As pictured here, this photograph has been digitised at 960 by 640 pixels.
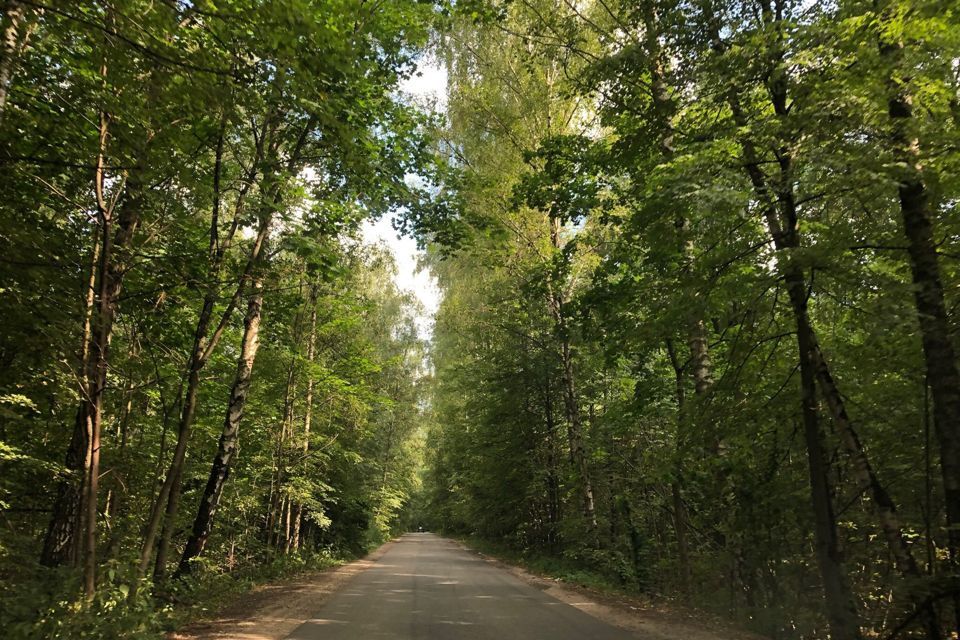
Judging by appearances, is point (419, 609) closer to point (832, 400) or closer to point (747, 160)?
point (832, 400)

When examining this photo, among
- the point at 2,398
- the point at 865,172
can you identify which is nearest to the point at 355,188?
the point at 2,398

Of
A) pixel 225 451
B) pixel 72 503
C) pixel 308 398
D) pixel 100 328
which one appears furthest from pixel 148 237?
pixel 308 398

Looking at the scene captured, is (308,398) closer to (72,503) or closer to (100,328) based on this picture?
(72,503)

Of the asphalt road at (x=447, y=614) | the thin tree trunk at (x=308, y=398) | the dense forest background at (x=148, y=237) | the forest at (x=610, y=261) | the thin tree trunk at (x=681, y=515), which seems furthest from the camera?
the thin tree trunk at (x=308, y=398)

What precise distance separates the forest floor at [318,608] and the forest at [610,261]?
19.3 inches

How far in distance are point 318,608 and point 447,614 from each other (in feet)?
7.41

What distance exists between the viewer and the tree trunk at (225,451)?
8875 millimetres

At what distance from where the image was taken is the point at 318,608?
873cm

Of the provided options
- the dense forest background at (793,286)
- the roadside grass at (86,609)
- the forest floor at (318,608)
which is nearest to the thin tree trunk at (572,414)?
the dense forest background at (793,286)

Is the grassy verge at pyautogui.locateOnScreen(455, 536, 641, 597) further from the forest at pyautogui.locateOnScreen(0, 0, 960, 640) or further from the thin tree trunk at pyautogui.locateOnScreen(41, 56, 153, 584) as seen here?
the thin tree trunk at pyautogui.locateOnScreen(41, 56, 153, 584)

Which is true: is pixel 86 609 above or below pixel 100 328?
below

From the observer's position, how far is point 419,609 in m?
8.62

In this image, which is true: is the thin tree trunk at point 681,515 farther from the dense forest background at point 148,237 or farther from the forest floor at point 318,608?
the dense forest background at point 148,237

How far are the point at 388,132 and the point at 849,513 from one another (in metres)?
9.01
